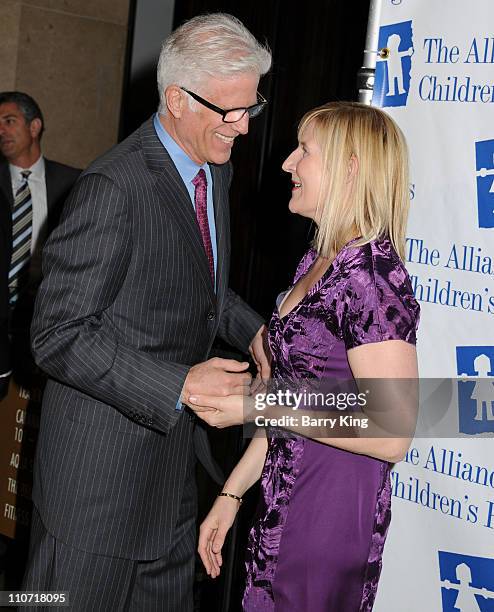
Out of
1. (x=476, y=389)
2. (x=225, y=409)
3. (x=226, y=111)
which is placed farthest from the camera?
(x=476, y=389)

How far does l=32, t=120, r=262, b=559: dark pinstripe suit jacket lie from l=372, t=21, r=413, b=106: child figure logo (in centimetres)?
64

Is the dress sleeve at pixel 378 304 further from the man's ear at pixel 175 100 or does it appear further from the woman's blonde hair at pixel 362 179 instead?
the man's ear at pixel 175 100

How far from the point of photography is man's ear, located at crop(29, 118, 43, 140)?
494cm

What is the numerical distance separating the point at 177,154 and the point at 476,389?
1010 millimetres

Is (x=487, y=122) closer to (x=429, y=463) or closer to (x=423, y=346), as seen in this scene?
(x=423, y=346)

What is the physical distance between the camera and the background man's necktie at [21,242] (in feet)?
15.1

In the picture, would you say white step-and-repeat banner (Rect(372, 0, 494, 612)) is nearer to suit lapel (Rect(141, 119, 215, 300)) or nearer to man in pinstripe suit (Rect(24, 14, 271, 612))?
man in pinstripe suit (Rect(24, 14, 271, 612))

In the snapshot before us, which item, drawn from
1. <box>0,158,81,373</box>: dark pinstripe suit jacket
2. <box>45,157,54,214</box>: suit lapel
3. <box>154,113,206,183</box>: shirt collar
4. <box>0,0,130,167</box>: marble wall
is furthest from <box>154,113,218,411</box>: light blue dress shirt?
<box>0,0,130,167</box>: marble wall

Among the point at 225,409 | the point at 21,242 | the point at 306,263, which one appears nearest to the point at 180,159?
the point at 306,263

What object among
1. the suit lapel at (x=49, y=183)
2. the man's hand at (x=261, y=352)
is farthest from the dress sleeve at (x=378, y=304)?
the suit lapel at (x=49, y=183)

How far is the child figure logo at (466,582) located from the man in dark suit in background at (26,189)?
2.61 m

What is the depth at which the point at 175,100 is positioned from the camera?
2307mm

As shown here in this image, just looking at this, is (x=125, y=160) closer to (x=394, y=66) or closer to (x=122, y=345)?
(x=122, y=345)

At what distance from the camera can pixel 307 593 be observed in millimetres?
1973
